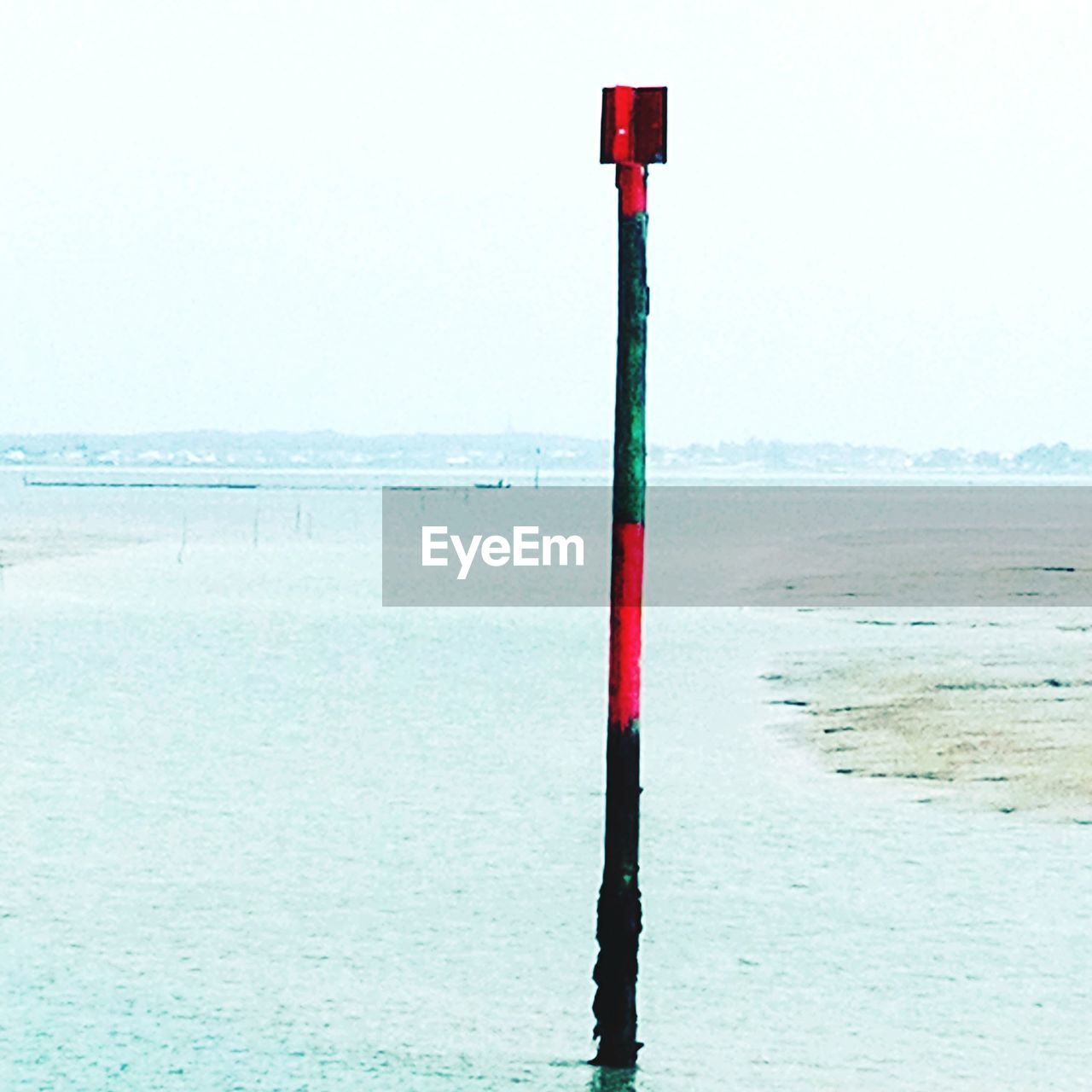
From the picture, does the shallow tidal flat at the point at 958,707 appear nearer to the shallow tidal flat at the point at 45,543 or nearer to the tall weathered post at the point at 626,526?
the tall weathered post at the point at 626,526

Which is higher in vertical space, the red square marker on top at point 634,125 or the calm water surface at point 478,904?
the red square marker on top at point 634,125

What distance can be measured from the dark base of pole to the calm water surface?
52cm

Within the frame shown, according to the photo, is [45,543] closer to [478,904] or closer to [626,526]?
[478,904]

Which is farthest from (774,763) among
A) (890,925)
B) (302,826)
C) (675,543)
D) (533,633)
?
(675,543)

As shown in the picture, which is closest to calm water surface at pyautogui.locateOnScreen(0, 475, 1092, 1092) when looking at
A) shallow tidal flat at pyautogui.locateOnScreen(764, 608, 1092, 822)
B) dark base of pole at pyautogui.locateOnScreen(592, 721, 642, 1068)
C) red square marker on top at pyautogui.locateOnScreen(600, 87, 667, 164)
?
dark base of pole at pyautogui.locateOnScreen(592, 721, 642, 1068)

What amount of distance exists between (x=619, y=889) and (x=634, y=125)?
3806mm

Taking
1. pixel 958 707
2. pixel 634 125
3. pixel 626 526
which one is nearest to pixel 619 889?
pixel 626 526

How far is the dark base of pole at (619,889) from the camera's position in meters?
10.4

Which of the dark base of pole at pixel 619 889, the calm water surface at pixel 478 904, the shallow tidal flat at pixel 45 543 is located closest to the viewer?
the dark base of pole at pixel 619 889

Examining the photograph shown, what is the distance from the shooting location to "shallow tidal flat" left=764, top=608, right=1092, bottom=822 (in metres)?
20.5

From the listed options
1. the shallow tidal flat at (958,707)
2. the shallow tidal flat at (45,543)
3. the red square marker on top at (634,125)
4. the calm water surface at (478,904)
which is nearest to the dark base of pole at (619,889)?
the calm water surface at (478,904)

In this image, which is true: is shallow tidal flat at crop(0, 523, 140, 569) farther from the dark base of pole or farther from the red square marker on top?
the red square marker on top

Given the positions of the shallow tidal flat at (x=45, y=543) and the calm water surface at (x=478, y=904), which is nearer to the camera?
the calm water surface at (x=478, y=904)

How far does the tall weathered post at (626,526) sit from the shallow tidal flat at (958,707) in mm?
8890
